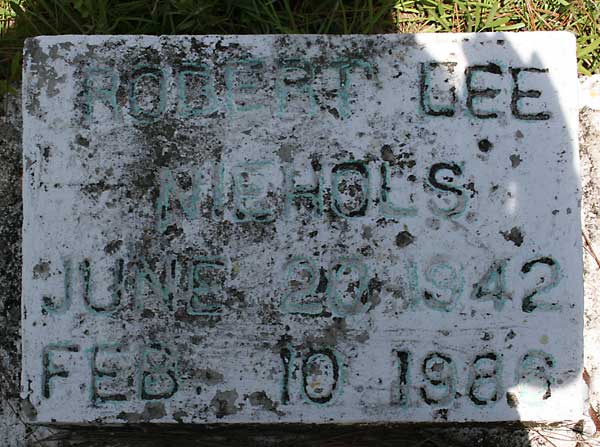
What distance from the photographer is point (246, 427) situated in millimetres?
1932

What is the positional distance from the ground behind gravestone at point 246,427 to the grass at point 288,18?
0.80 ft

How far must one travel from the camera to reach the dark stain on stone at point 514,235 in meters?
1.75

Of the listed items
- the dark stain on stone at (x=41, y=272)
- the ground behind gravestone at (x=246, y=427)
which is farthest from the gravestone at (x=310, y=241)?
the ground behind gravestone at (x=246, y=427)

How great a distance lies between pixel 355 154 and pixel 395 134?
0.11 meters

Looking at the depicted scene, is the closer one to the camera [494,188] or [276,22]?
[494,188]

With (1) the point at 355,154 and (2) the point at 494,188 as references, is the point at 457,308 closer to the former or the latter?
(2) the point at 494,188

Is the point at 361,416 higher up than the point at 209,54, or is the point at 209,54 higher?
the point at 209,54

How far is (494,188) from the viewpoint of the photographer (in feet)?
5.75

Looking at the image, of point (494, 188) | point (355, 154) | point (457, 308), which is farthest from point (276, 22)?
point (457, 308)

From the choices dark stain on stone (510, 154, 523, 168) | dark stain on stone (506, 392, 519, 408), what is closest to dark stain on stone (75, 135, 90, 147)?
dark stain on stone (510, 154, 523, 168)

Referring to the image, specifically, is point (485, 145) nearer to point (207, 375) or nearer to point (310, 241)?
point (310, 241)

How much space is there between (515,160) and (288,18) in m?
0.86

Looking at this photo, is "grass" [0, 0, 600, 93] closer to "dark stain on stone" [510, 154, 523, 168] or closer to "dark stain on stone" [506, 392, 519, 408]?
"dark stain on stone" [510, 154, 523, 168]

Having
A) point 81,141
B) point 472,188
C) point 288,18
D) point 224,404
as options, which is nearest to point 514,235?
point 472,188
